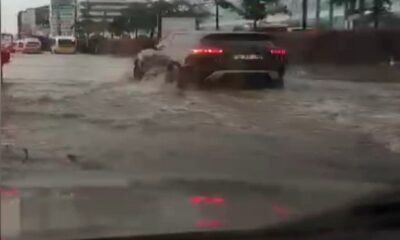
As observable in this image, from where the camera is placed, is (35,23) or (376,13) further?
(376,13)

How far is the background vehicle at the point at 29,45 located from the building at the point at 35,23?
46mm

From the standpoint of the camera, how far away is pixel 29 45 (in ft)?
19.7

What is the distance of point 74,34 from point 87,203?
1373 millimetres

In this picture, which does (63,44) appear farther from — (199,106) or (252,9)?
(252,9)

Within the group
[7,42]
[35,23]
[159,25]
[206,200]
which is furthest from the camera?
[159,25]

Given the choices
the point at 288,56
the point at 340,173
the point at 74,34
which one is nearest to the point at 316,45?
the point at 288,56

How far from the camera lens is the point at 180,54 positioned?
6.50 meters

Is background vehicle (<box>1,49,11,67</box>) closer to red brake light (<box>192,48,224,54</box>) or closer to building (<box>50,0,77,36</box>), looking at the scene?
building (<box>50,0,77,36</box>)

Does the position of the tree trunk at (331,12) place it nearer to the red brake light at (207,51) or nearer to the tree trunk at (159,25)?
the red brake light at (207,51)

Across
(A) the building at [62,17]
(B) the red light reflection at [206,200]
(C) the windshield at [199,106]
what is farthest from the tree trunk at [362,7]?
(A) the building at [62,17]

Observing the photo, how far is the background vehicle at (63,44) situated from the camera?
610 cm

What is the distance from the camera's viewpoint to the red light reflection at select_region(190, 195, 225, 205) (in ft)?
18.2

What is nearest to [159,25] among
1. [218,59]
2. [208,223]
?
[218,59]

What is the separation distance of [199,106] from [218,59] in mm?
403
